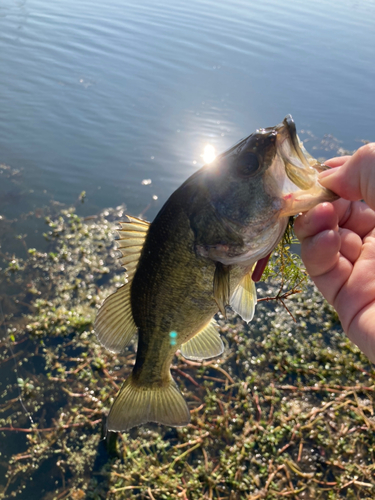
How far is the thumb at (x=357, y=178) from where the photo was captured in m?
1.95

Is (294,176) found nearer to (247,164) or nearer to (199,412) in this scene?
(247,164)

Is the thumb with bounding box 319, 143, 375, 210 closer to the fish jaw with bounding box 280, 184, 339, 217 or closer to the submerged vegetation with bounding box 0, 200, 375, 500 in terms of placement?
the fish jaw with bounding box 280, 184, 339, 217

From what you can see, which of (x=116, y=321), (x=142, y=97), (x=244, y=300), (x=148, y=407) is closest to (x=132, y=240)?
(x=116, y=321)

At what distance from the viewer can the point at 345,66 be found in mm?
14562

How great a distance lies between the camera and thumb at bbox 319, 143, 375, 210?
6.41 feet

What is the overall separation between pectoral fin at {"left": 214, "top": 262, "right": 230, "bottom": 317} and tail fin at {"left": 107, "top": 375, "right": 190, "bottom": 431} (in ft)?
3.41

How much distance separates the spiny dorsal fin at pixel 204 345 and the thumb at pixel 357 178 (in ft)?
4.44

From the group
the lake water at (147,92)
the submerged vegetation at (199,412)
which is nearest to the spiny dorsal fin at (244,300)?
the submerged vegetation at (199,412)

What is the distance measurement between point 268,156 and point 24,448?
13.4 ft

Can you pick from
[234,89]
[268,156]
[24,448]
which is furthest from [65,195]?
[234,89]

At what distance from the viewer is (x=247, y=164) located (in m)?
2.09

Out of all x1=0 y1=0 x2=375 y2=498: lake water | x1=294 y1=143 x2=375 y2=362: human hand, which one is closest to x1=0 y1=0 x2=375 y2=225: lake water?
x1=0 y1=0 x2=375 y2=498: lake water

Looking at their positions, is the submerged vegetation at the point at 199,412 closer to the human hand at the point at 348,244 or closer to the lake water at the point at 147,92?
the human hand at the point at 348,244

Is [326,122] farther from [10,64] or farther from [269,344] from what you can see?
[10,64]
